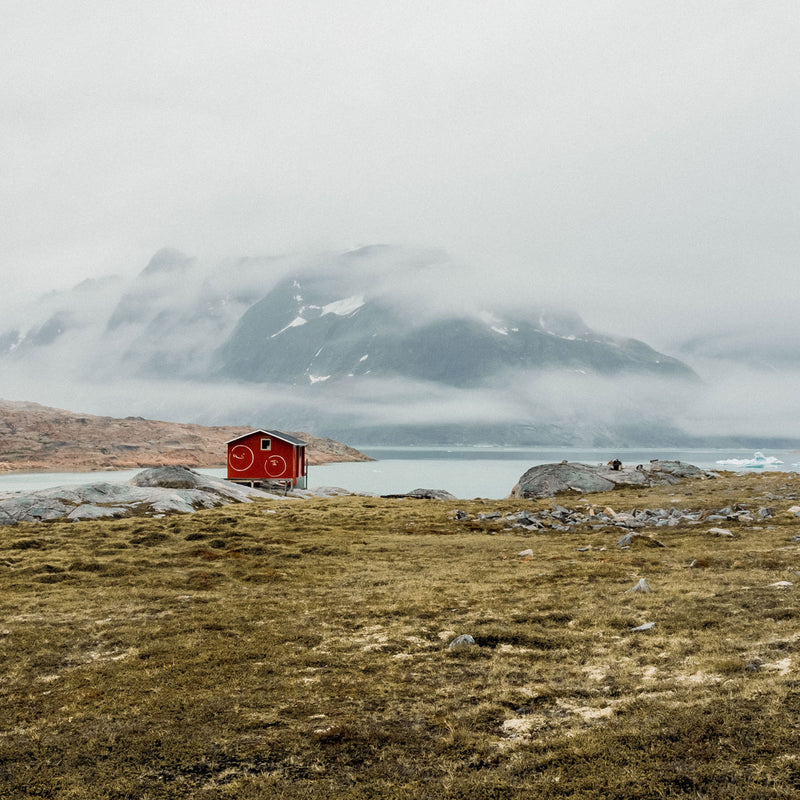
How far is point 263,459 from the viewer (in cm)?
7612

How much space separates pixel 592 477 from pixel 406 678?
47.7m

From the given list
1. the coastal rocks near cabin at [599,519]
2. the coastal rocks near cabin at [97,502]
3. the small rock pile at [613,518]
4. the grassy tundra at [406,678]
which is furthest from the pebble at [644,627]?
the coastal rocks near cabin at [97,502]

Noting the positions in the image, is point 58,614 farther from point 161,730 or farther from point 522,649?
point 522,649

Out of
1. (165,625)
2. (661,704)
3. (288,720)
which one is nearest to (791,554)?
(661,704)

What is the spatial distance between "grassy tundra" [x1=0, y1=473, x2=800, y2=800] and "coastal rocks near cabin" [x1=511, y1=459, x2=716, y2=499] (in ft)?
104

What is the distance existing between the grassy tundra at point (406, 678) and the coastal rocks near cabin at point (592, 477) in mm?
31639

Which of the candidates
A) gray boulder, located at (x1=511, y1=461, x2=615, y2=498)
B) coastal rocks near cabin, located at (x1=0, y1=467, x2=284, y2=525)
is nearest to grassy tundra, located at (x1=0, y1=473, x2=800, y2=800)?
coastal rocks near cabin, located at (x1=0, y1=467, x2=284, y2=525)

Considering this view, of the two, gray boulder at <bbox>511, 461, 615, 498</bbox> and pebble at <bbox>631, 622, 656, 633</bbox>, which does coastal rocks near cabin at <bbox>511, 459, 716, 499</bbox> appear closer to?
gray boulder at <bbox>511, 461, 615, 498</bbox>

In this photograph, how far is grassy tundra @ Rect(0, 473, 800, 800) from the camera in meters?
6.63

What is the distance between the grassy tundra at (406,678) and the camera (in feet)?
21.7

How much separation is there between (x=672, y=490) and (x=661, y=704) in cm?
4335

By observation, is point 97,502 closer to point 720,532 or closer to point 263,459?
point 263,459

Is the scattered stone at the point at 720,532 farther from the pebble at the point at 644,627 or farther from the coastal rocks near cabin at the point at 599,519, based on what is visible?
the pebble at the point at 644,627

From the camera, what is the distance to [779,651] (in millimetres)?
9547
